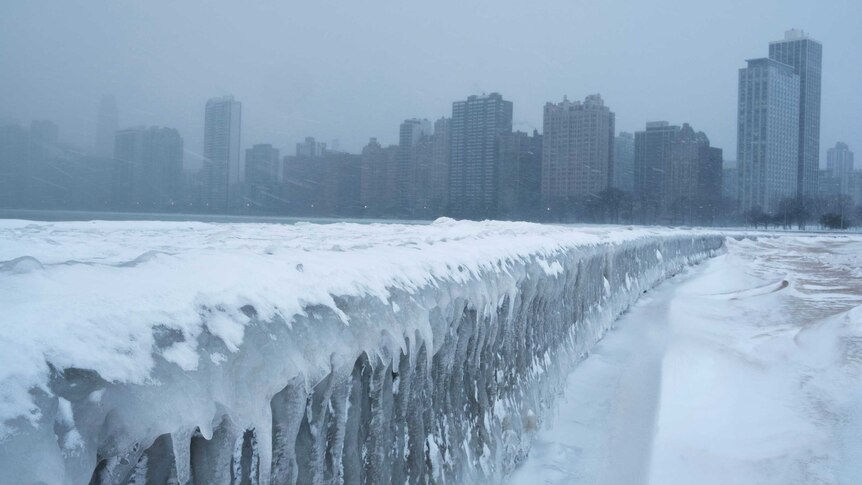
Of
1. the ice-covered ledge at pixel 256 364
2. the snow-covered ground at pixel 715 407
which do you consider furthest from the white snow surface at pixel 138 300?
the snow-covered ground at pixel 715 407

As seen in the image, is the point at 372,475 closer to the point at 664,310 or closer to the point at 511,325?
the point at 511,325

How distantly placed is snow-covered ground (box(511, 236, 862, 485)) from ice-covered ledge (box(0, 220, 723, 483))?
28.7 inches

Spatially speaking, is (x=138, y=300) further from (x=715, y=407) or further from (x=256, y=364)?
(x=715, y=407)

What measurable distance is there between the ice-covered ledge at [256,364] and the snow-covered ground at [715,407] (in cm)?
73

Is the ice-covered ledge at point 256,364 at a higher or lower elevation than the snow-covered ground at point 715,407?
higher

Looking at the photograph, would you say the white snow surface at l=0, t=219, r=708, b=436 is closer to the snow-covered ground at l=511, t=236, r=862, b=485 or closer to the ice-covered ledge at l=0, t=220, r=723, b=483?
the ice-covered ledge at l=0, t=220, r=723, b=483

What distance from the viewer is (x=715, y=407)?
4.86 metres

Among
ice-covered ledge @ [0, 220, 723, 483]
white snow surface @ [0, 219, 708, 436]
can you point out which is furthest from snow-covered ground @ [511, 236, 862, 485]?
white snow surface @ [0, 219, 708, 436]

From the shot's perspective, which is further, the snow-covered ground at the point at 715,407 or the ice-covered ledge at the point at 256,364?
the snow-covered ground at the point at 715,407

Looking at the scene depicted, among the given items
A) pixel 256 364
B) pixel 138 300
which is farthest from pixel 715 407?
pixel 138 300

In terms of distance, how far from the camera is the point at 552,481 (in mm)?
3666

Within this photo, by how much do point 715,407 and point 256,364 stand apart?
4.15m

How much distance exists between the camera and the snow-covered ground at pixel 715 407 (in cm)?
374

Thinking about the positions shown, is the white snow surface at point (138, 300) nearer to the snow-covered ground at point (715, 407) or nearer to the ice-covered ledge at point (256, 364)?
the ice-covered ledge at point (256, 364)
